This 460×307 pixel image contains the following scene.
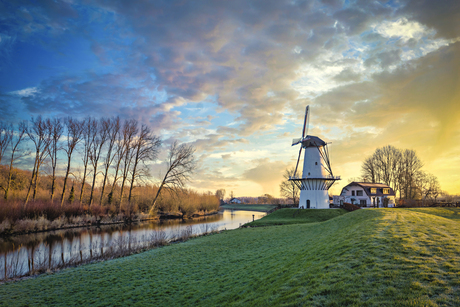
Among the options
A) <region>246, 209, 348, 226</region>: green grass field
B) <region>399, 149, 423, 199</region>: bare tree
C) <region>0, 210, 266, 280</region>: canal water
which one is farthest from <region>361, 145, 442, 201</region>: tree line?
<region>0, 210, 266, 280</region>: canal water

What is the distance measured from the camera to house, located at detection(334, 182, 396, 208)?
49656 mm

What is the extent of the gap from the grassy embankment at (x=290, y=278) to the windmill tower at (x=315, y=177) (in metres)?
33.7

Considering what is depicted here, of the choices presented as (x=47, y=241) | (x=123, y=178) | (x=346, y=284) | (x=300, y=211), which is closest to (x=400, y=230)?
(x=346, y=284)

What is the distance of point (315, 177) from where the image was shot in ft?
144

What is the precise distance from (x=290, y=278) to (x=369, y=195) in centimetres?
5068

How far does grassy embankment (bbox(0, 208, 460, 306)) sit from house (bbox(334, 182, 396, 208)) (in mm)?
44431

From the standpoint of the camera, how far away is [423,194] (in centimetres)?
6200

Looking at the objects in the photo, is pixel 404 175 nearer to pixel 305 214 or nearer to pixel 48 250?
pixel 305 214

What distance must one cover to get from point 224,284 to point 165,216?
43.8 m

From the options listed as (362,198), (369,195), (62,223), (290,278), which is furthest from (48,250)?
(369,195)

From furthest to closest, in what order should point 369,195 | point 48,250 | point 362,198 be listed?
point 362,198, point 369,195, point 48,250

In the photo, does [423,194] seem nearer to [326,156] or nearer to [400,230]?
[326,156]

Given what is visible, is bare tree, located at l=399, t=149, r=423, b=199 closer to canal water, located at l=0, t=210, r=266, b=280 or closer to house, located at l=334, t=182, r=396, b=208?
house, located at l=334, t=182, r=396, b=208

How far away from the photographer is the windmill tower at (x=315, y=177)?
4400 cm
